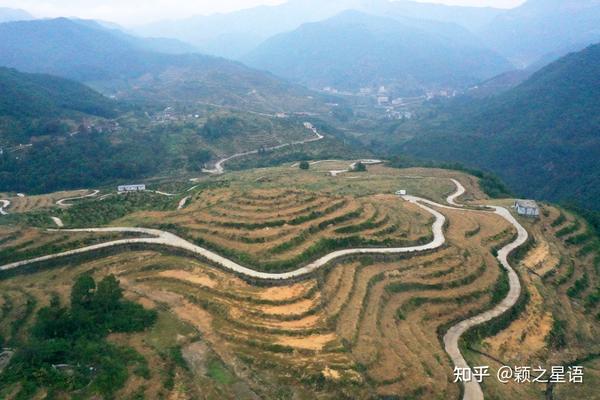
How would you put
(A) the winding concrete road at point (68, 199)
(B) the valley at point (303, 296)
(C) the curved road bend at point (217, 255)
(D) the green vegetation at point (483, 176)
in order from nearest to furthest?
(B) the valley at point (303, 296) < (C) the curved road bend at point (217, 255) < (A) the winding concrete road at point (68, 199) < (D) the green vegetation at point (483, 176)

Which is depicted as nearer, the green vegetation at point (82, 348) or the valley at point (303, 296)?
the green vegetation at point (82, 348)

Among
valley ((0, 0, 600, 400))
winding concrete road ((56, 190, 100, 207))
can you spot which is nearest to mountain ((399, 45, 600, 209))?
valley ((0, 0, 600, 400))

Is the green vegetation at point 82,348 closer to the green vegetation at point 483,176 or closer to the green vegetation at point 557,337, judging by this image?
the green vegetation at point 557,337

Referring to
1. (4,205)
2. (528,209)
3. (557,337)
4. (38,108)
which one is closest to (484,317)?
(557,337)

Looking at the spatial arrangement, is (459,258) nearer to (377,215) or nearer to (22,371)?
(377,215)

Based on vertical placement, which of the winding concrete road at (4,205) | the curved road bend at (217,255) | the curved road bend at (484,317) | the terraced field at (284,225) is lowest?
the winding concrete road at (4,205)

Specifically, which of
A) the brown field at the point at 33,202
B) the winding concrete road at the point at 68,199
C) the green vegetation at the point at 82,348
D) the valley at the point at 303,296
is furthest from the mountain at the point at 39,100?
the green vegetation at the point at 82,348

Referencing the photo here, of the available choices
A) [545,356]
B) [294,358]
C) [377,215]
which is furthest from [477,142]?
[294,358]
